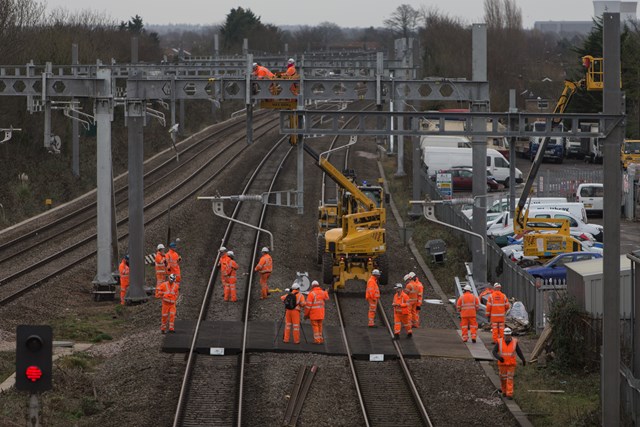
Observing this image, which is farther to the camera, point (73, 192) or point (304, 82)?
point (73, 192)

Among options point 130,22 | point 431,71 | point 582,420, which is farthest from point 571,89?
point 130,22

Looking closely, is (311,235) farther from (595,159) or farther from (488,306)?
(595,159)

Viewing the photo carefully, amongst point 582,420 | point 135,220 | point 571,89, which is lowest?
point 582,420

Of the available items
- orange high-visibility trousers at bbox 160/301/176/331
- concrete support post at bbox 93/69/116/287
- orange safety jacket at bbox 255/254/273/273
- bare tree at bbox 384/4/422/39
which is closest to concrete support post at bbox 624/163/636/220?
orange safety jacket at bbox 255/254/273/273

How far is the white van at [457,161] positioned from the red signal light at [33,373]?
4195 centimetres

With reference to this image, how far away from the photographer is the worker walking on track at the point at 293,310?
21469 millimetres

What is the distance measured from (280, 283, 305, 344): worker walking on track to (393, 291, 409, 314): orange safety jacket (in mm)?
1924

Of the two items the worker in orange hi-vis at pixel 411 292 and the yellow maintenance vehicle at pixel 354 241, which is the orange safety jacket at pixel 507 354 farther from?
the yellow maintenance vehicle at pixel 354 241

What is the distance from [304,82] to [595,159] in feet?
136

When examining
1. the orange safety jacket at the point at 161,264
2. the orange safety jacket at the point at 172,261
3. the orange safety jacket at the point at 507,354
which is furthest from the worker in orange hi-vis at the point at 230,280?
the orange safety jacket at the point at 507,354

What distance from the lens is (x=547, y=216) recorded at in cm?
3697

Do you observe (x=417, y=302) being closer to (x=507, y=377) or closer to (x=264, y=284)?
(x=264, y=284)

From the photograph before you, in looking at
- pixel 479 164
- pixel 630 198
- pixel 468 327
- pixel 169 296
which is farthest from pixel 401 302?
pixel 630 198

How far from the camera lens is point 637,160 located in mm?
52812
